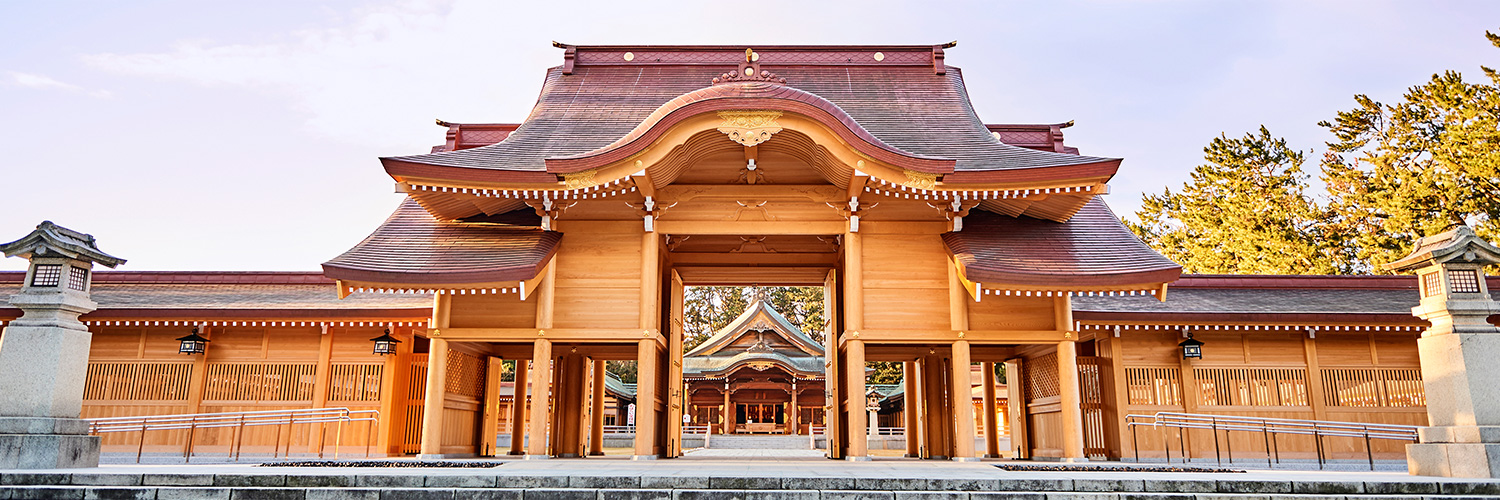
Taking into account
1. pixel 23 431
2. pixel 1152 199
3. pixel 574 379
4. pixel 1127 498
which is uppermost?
pixel 1152 199

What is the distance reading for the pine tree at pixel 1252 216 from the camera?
2300cm

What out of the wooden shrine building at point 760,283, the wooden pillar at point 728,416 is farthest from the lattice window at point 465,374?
the wooden pillar at point 728,416

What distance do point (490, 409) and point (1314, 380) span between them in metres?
13.0

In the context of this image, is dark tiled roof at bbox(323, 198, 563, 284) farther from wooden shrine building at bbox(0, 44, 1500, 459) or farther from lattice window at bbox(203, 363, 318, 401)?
lattice window at bbox(203, 363, 318, 401)

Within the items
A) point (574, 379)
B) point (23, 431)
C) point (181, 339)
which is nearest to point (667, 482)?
point (23, 431)

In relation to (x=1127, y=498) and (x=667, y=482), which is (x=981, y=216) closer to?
(x=1127, y=498)

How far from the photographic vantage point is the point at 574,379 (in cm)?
1452

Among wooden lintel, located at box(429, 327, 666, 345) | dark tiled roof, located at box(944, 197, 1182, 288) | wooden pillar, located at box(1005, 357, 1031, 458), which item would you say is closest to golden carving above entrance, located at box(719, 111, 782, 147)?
wooden lintel, located at box(429, 327, 666, 345)

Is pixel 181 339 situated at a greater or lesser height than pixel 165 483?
greater

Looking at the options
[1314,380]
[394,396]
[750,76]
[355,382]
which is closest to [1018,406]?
[1314,380]

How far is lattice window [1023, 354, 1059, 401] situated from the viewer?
40.2ft

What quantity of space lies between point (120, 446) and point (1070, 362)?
46.1 feet

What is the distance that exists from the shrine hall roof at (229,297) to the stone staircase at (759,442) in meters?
14.4

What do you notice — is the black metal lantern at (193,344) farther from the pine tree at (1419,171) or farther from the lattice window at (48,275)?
the pine tree at (1419,171)
